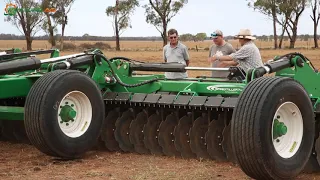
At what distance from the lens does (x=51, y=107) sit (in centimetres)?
629

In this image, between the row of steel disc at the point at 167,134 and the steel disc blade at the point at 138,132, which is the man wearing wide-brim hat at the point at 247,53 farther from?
the steel disc blade at the point at 138,132

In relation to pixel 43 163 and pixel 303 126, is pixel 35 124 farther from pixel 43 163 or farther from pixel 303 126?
pixel 303 126

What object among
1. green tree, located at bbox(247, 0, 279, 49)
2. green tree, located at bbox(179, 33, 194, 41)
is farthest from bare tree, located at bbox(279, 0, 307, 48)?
green tree, located at bbox(179, 33, 194, 41)

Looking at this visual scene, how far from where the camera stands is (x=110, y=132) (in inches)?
291

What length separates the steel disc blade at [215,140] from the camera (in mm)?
6617

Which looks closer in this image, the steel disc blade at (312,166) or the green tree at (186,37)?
the steel disc blade at (312,166)

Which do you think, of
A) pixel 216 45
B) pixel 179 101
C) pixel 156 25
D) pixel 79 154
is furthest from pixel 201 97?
pixel 156 25

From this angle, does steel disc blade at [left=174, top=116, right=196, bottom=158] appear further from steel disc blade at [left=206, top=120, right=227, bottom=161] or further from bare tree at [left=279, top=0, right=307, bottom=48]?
bare tree at [left=279, top=0, right=307, bottom=48]

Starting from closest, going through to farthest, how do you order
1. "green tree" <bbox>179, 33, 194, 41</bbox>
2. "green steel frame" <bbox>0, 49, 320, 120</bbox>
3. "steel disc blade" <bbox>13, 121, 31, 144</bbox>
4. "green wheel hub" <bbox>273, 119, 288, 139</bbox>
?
Answer: "green wheel hub" <bbox>273, 119, 288, 139</bbox> < "green steel frame" <bbox>0, 49, 320, 120</bbox> < "steel disc blade" <bbox>13, 121, 31, 144</bbox> < "green tree" <bbox>179, 33, 194, 41</bbox>

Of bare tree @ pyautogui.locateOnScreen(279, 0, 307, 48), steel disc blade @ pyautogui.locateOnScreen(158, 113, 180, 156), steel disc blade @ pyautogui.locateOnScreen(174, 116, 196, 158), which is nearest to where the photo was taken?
steel disc blade @ pyautogui.locateOnScreen(174, 116, 196, 158)

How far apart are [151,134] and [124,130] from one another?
38 cm

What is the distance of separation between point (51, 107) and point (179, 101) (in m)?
1.39

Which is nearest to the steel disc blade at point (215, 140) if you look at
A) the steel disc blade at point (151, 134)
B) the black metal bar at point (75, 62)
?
the steel disc blade at point (151, 134)

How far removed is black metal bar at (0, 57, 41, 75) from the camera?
21.2ft
